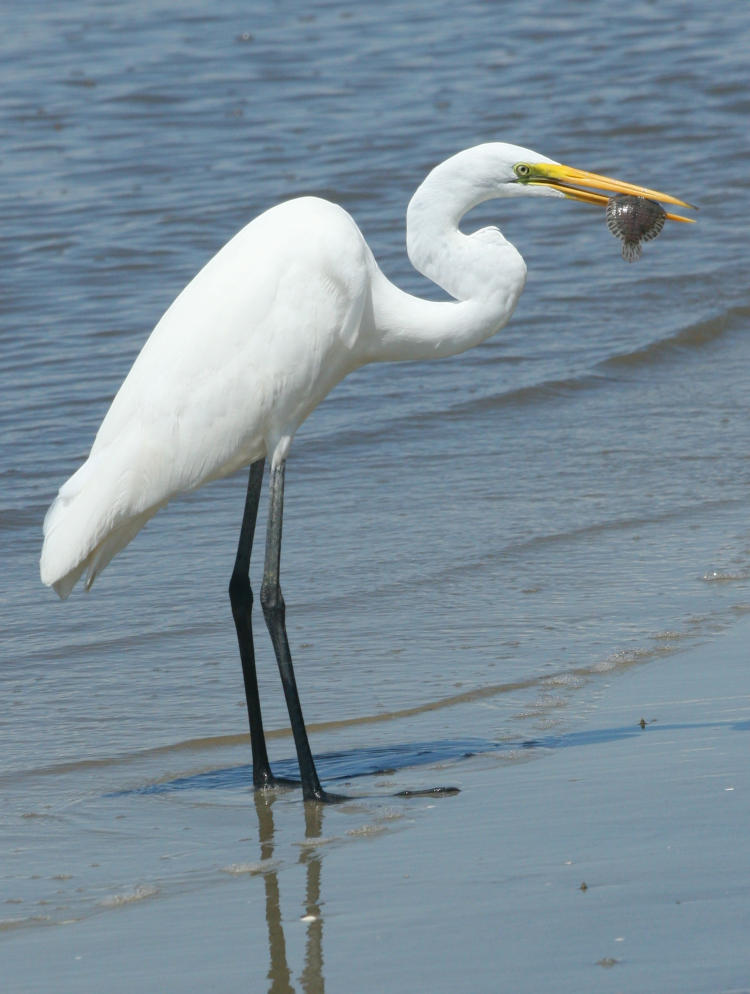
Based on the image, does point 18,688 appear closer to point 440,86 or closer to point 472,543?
point 472,543

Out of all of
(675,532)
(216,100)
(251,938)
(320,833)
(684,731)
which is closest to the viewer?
(251,938)

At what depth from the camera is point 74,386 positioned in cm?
872

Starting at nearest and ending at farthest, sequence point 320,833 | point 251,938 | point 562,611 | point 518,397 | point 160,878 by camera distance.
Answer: point 251,938 → point 160,878 → point 320,833 → point 562,611 → point 518,397

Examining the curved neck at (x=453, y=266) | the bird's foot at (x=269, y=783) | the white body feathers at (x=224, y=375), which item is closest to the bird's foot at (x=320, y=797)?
the bird's foot at (x=269, y=783)

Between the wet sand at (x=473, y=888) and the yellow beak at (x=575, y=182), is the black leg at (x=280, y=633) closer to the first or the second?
the wet sand at (x=473, y=888)

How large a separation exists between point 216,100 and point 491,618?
388 inches

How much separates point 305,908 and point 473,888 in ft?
1.21

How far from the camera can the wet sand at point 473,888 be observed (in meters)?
3.33

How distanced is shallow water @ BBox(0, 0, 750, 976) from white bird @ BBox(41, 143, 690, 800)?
2.11ft

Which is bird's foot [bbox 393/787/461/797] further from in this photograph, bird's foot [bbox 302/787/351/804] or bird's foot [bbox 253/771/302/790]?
bird's foot [bbox 253/771/302/790]

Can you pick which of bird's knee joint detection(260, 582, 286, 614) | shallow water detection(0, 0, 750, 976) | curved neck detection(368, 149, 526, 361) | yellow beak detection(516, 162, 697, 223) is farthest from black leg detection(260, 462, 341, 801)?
yellow beak detection(516, 162, 697, 223)

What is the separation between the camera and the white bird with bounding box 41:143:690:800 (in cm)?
465

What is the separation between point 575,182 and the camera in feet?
16.3

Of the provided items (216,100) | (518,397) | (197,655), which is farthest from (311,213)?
(216,100)
